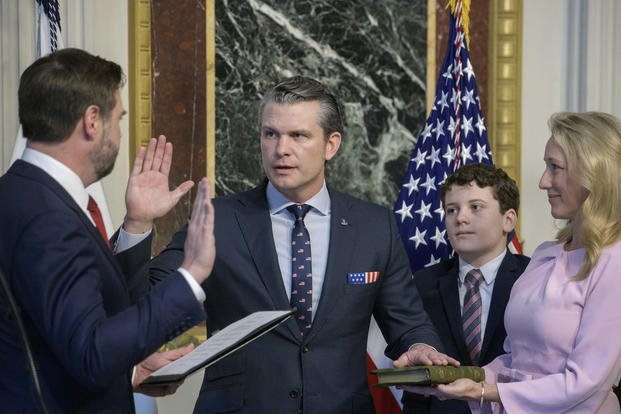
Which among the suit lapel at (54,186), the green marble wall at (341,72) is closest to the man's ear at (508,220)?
the green marble wall at (341,72)

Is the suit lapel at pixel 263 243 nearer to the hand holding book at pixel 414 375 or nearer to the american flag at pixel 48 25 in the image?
the hand holding book at pixel 414 375

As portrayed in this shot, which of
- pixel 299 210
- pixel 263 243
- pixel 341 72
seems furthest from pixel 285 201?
pixel 341 72

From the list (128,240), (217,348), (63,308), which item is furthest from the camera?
(128,240)

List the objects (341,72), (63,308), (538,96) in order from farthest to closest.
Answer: (538,96) < (341,72) < (63,308)

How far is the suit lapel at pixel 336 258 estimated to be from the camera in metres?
3.36

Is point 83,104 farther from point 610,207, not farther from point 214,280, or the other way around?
point 610,207

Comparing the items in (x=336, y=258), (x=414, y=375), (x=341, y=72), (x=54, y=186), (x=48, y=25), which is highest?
(x=48, y=25)

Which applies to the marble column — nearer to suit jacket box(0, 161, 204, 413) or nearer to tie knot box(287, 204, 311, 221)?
tie knot box(287, 204, 311, 221)

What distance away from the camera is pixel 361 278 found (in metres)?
3.43

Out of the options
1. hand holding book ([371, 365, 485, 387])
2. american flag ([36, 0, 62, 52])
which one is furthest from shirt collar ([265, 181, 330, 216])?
american flag ([36, 0, 62, 52])

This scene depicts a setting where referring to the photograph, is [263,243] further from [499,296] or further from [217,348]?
[499,296]

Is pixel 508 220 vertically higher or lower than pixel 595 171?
lower

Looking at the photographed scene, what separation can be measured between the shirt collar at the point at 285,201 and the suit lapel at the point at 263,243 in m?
0.02

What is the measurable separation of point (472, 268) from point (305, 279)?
995 millimetres
